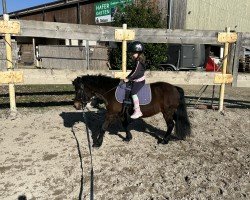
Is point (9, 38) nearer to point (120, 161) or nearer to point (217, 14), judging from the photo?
point (120, 161)

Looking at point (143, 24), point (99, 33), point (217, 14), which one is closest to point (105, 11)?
point (217, 14)

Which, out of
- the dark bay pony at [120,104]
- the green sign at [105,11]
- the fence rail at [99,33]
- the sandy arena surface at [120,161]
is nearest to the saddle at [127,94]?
the dark bay pony at [120,104]

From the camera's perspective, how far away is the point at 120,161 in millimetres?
5297

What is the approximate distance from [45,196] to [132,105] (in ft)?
8.18

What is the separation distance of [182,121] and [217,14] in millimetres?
21282

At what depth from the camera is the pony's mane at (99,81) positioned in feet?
19.0

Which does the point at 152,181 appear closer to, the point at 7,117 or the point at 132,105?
the point at 132,105

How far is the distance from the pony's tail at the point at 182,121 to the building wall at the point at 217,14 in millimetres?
18383

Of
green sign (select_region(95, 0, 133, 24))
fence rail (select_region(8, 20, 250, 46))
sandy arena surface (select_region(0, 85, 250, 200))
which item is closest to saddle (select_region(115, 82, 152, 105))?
sandy arena surface (select_region(0, 85, 250, 200))

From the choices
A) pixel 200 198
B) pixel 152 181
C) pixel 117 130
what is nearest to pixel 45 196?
pixel 152 181

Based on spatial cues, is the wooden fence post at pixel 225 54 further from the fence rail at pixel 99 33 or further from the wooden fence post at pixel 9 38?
the wooden fence post at pixel 9 38

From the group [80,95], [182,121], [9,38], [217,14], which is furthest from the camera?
[217,14]

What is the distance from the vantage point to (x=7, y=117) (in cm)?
766

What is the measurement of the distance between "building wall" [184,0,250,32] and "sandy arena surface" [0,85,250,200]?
17.3 m
